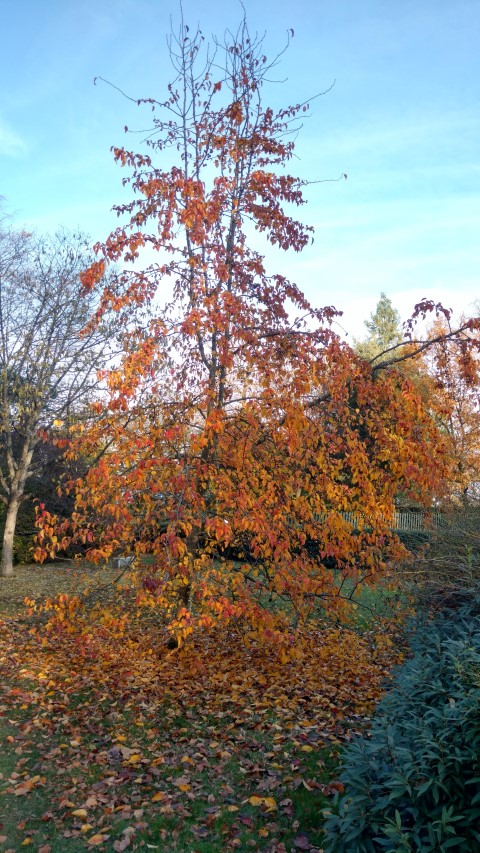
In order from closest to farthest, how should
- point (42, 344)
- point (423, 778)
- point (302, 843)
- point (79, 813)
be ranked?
point (423, 778), point (302, 843), point (79, 813), point (42, 344)

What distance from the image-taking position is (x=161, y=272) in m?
7.15

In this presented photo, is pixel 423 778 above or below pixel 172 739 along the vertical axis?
above

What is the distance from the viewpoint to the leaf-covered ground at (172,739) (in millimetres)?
4023

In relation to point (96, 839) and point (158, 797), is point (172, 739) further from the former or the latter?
point (96, 839)

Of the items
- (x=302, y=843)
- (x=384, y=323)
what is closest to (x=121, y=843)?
(x=302, y=843)

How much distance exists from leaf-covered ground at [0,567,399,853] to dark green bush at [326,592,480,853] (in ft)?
3.11

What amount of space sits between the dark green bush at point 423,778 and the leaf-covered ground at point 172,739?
37.4 inches

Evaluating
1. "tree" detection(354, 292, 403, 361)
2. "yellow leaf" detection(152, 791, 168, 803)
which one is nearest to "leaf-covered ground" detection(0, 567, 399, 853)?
"yellow leaf" detection(152, 791, 168, 803)

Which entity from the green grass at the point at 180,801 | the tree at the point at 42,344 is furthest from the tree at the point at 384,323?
the green grass at the point at 180,801

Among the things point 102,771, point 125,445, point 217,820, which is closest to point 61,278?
point 125,445

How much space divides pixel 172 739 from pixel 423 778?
3375 millimetres

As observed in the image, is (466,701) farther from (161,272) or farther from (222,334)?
(161,272)

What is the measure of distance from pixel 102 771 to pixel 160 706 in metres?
1.45

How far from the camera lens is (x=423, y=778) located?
2.74 meters
